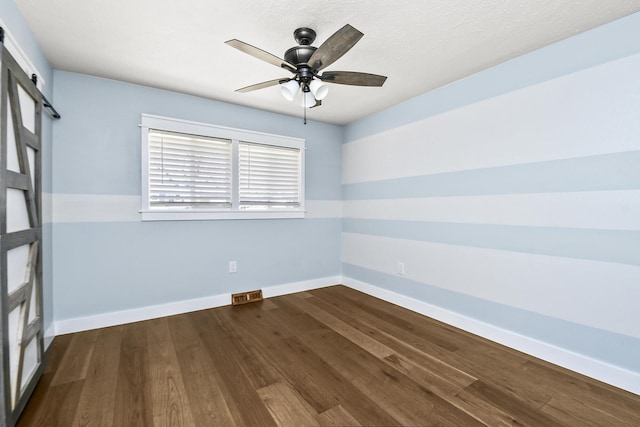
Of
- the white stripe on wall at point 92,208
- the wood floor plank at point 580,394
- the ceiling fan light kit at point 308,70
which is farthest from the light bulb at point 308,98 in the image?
the wood floor plank at point 580,394

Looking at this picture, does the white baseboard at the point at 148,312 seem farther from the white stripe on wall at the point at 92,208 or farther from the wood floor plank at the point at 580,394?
the wood floor plank at the point at 580,394

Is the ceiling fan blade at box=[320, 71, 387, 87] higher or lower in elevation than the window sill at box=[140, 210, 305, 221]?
higher

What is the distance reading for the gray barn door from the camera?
1330 mm

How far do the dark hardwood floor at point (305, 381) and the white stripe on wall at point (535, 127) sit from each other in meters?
1.59

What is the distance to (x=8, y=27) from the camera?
4.98 feet

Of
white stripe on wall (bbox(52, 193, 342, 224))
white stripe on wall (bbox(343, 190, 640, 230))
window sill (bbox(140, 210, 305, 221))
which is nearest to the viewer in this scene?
white stripe on wall (bbox(343, 190, 640, 230))

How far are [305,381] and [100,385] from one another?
1313 millimetres

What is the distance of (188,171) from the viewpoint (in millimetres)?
2930

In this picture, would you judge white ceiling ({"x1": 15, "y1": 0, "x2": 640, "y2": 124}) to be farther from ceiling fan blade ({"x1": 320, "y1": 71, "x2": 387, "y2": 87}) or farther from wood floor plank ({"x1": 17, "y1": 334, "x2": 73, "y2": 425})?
wood floor plank ({"x1": 17, "y1": 334, "x2": 73, "y2": 425})

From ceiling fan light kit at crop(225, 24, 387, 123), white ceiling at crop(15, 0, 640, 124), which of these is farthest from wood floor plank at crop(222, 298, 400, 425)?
white ceiling at crop(15, 0, 640, 124)

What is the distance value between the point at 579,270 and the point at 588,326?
38 cm

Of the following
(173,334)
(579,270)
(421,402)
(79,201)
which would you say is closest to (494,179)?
(579,270)

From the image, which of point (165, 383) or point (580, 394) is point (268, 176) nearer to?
point (165, 383)

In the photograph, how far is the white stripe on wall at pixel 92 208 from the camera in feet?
7.84
